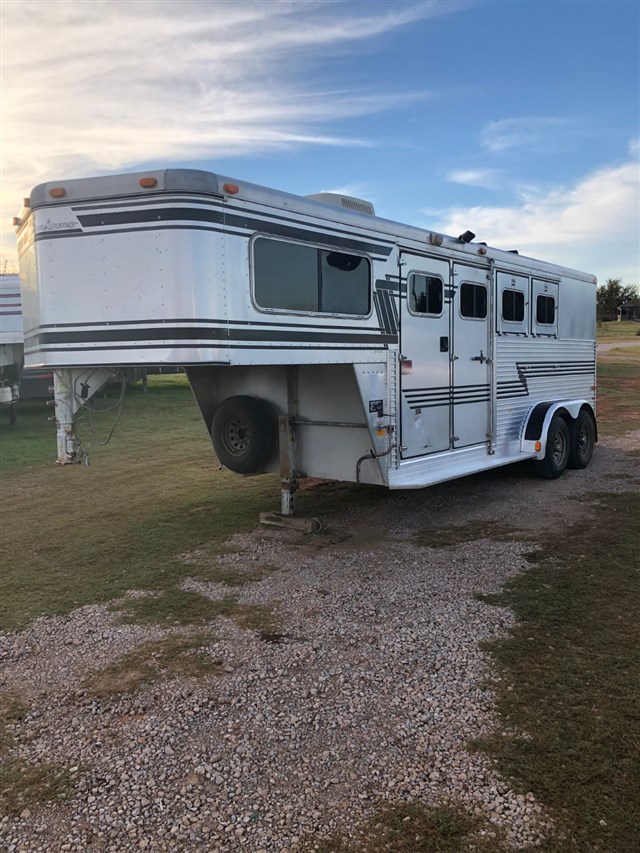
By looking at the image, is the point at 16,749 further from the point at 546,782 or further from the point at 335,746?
the point at 546,782

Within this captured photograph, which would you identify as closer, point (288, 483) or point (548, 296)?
point (288, 483)

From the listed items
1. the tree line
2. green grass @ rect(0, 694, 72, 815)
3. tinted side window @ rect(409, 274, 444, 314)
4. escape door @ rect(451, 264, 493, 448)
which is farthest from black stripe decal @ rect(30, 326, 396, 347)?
the tree line

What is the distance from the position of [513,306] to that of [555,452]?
1922 millimetres

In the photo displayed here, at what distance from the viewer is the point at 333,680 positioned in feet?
11.7

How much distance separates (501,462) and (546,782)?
506 centimetres

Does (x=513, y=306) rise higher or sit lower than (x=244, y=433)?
higher

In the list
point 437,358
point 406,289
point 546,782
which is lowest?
point 546,782

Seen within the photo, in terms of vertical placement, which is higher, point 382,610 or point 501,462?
point 501,462

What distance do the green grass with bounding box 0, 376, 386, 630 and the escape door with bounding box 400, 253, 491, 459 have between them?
1316mm

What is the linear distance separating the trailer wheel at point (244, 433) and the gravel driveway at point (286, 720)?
142 cm

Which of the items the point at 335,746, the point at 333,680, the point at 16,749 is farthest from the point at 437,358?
the point at 16,749

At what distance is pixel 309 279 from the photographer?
523cm

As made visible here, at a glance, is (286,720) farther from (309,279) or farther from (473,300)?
(473,300)

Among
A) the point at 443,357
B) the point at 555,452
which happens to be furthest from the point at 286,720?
the point at 555,452
